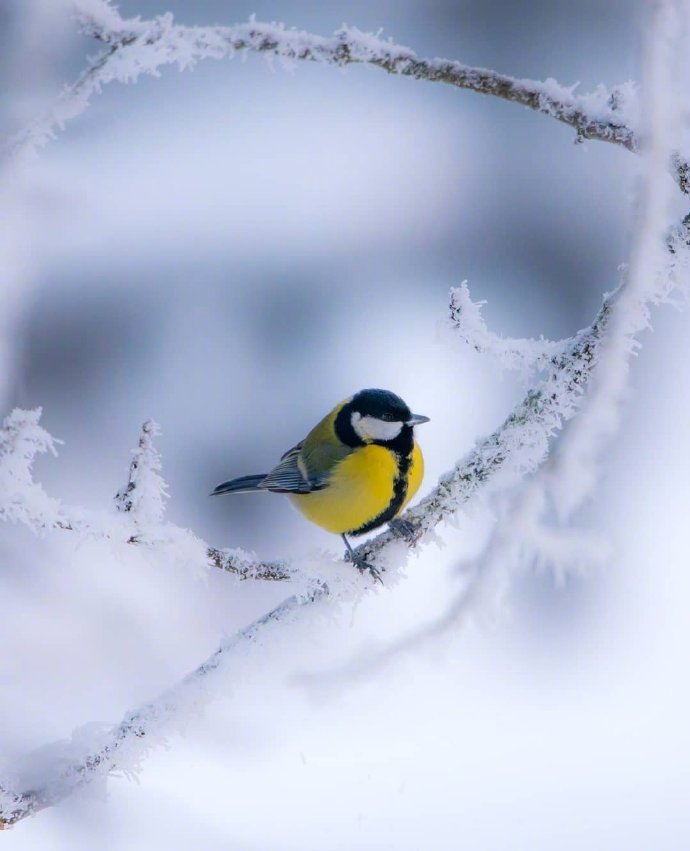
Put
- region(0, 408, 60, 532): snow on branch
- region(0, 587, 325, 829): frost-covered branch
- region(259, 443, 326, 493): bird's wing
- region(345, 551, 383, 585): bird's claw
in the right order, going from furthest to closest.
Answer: region(259, 443, 326, 493): bird's wing
region(345, 551, 383, 585): bird's claw
region(0, 587, 325, 829): frost-covered branch
region(0, 408, 60, 532): snow on branch

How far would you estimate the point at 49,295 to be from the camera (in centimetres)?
417

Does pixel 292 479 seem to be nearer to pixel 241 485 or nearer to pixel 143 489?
pixel 241 485

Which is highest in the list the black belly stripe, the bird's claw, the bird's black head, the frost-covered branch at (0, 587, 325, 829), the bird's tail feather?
the bird's tail feather

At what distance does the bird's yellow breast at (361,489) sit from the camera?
197cm

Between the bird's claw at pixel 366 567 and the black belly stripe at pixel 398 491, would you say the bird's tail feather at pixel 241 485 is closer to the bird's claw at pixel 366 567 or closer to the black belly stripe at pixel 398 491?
the black belly stripe at pixel 398 491

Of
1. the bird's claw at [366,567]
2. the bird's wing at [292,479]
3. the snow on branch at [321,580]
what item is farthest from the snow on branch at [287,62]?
the bird's wing at [292,479]

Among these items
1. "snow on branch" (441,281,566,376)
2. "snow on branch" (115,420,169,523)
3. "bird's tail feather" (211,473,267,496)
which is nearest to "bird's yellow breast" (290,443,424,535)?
"bird's tail feather" (211,473,267,496)

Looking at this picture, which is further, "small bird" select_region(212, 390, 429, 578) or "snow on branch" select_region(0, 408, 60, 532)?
"small bird" select_region(212, 390, 429, 578)

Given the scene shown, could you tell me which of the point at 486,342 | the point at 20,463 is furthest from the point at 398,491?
the point at 20,463

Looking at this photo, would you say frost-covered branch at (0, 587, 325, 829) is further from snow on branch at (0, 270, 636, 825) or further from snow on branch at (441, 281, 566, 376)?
snow on branch at (441, 281, 566, 376)

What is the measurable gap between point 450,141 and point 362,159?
51cm

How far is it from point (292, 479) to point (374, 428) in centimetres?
26

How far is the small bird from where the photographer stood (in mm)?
1982

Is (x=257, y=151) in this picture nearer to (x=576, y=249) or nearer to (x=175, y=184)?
(x=175, y=184)
